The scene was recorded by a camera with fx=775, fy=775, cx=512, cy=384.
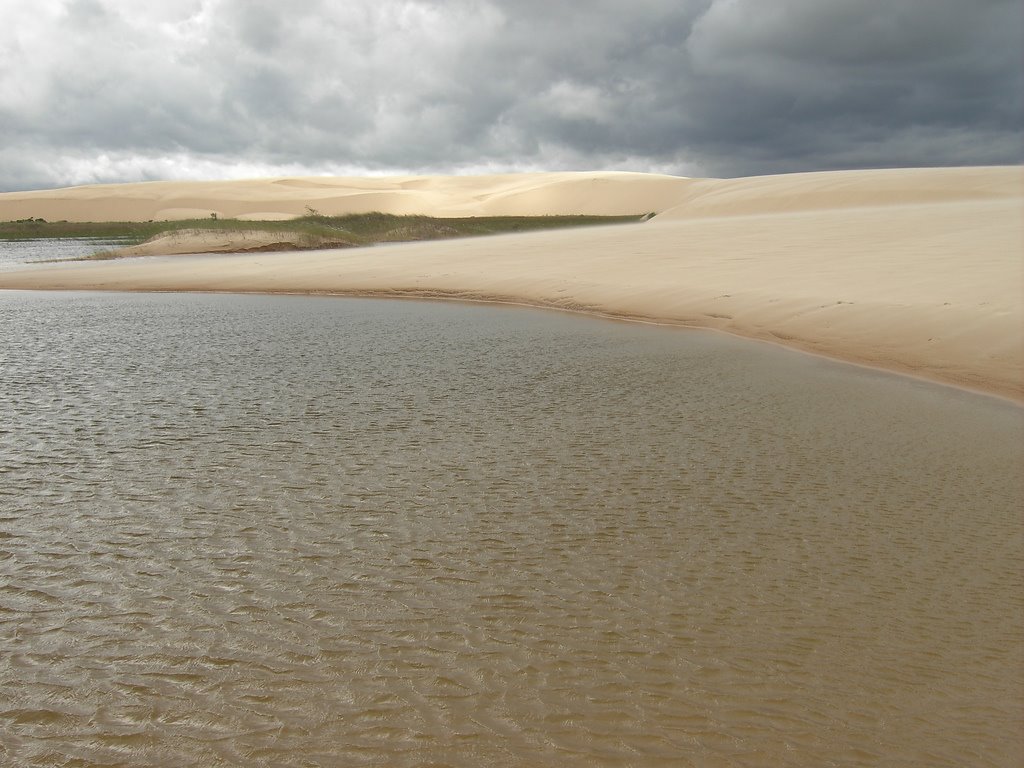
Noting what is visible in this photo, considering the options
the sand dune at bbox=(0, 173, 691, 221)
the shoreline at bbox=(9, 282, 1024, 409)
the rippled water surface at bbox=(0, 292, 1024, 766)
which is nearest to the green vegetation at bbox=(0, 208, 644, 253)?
the sand dune at bbox=(0, 173, 691, 221)

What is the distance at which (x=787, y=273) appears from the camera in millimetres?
16672

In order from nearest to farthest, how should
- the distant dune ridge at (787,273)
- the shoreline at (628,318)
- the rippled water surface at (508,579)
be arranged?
1. the rippled water surface at (508,579)
2. the shoreline at (628,318)
3. the distant dune ridge at (787,273)

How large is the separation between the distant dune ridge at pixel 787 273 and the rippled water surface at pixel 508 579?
3446 millimetres

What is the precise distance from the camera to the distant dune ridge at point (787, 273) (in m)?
10.9

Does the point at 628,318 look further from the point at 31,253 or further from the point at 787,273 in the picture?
the point at 31,253

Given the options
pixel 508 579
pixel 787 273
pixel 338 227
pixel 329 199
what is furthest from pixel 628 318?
pixel 329 199

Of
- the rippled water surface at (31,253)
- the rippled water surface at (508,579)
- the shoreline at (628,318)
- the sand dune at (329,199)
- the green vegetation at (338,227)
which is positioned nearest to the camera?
the rippled water surface at (508,579)

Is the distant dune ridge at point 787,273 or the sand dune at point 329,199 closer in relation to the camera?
the distant dune ridge at point 787,273

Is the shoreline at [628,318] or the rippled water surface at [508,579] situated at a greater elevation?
the shoreline at [628,318]

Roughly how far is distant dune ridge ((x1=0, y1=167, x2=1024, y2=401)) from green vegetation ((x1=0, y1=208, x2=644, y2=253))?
780 centimetres

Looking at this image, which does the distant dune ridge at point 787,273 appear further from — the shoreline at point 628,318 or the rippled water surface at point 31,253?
the rippled water surface at point 31,253

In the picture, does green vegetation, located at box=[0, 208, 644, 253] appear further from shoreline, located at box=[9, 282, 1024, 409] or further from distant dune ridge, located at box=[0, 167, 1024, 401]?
shoreline, located at box=[9, 282, 1024, 409]

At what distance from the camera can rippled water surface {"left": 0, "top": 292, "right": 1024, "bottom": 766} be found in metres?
2.91

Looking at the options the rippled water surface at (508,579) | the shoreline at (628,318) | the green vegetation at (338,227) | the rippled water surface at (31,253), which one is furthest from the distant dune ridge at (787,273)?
the green vegetation at (338,227)
